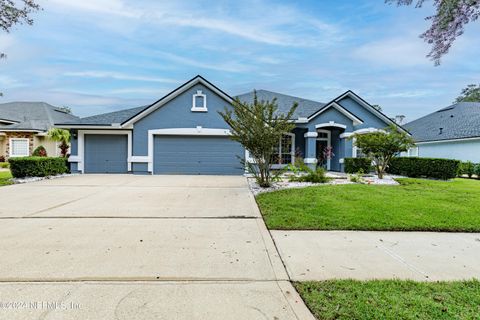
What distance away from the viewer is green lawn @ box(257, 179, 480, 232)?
6.00m

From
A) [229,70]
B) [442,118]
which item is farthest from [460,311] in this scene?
[442,118]

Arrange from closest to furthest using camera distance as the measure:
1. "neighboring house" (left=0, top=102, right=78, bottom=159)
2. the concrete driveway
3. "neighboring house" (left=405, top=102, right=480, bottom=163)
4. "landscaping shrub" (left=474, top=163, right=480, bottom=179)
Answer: the concrete driveway → "landscaping shrub" (left=474, top=163, right=480, bottom=179) → "neighboring house" (left=405, top=102, right=480, bottom=163) → "neighboring house" (left=0, top=102, right=78, bottom=159)

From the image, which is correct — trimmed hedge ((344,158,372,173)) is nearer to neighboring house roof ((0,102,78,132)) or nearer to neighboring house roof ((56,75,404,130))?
neighboring house roof ((56,75,404,130))

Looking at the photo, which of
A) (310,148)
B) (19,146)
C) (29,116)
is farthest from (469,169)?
(29,116)

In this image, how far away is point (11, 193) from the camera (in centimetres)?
977

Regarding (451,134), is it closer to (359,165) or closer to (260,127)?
(359,165)

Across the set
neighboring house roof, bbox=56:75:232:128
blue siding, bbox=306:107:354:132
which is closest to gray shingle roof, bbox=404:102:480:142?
blue siding, bbox=306:107:354:132

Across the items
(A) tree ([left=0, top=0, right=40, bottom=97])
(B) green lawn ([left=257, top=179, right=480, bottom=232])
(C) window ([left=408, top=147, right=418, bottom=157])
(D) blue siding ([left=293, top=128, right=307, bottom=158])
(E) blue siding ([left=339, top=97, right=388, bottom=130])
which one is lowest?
(B) green lawn ([left=257, top=179, right=480, bottom=232])

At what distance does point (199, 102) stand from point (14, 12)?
9.05 meters

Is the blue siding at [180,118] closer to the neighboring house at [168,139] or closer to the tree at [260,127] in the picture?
the neighboring house at [168,139]

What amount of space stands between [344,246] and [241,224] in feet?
7.26

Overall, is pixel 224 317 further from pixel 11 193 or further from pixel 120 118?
pixel 120 118

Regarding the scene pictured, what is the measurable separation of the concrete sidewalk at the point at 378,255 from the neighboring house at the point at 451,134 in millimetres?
18444

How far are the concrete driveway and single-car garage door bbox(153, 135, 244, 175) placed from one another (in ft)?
28.7
